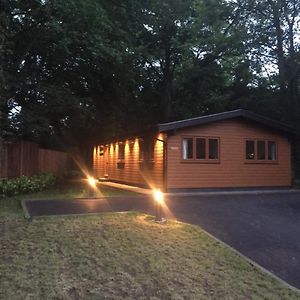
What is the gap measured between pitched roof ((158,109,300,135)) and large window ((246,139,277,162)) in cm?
84

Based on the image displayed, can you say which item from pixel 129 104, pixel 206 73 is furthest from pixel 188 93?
pixel 129 104

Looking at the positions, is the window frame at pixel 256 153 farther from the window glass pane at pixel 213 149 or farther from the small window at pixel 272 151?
the window glass pane at pixel 213 149

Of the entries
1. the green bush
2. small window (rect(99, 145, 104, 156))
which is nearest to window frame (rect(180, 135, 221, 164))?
the green bush

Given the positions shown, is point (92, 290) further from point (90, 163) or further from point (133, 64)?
point (90, 163)

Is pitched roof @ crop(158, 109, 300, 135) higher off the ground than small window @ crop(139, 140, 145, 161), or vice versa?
pitched roof @ crop(158, 109, 300, 135)

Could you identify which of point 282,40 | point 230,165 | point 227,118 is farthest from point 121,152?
point 282,40

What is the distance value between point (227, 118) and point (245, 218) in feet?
26.6

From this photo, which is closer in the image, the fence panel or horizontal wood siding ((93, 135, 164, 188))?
horizontal wood siding ((93, 135, 164, 188))

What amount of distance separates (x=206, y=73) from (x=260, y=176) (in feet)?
43.1

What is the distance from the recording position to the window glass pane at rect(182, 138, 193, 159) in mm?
16953

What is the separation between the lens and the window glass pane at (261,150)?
18.7 m

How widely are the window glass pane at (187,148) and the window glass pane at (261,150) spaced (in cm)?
362

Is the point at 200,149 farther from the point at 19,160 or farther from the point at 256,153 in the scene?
the point at 19,160

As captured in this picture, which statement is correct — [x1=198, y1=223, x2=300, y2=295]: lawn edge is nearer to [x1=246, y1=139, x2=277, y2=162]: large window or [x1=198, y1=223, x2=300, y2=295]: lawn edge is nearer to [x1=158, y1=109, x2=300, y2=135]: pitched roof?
[x1=158, y1=109, x2=300, y2=135]: pitched roof
